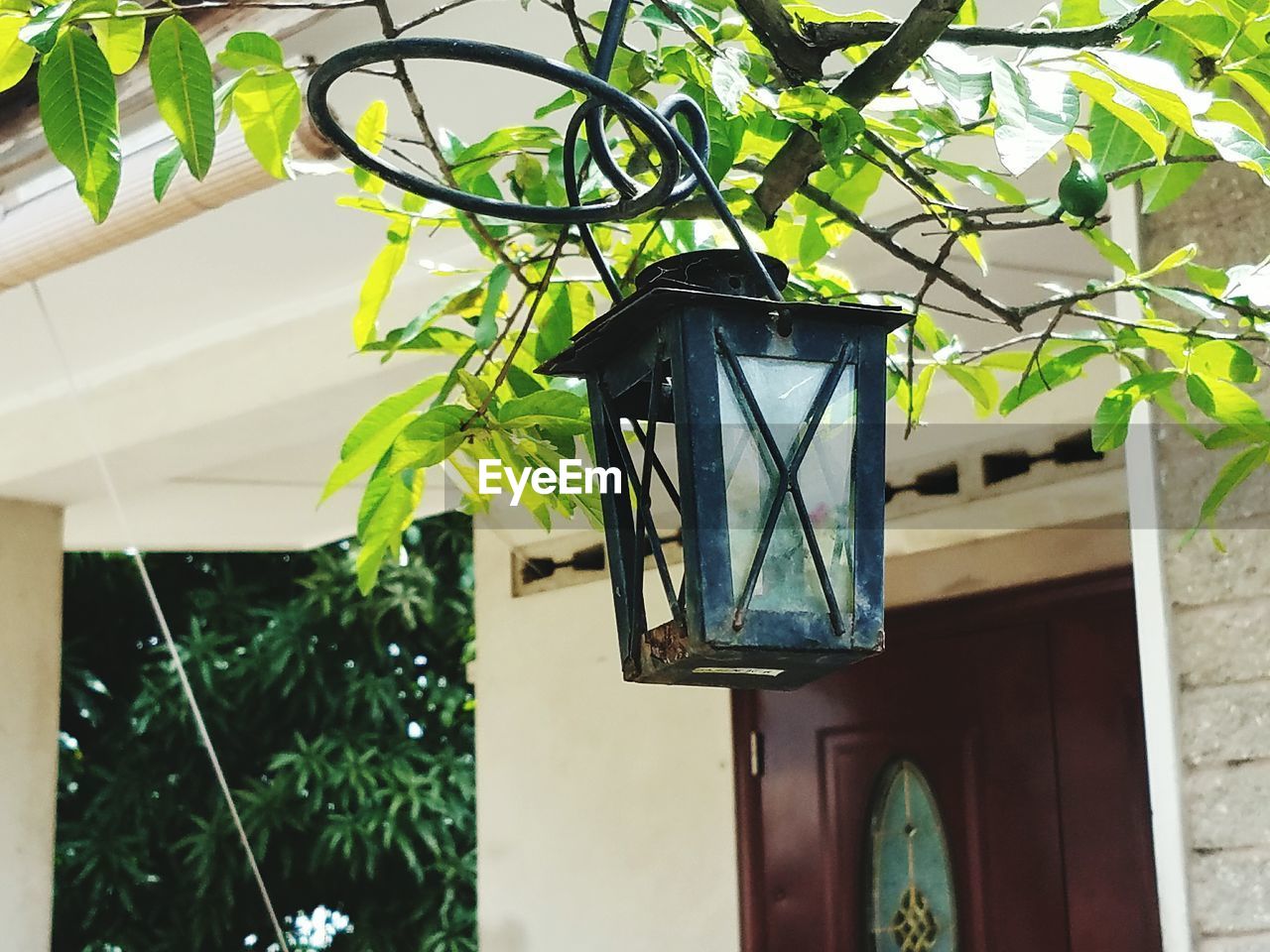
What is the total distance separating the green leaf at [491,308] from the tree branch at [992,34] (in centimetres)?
33

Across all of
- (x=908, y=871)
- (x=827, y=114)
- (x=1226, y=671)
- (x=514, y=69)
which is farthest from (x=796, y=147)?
(x=908, y=871)

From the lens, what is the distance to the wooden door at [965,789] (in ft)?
9.56

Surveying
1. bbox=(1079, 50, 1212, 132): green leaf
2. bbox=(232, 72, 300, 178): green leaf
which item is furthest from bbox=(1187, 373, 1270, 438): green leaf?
bbox=(232, 72, 300, 178): green leaf

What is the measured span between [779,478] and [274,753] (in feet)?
22.1

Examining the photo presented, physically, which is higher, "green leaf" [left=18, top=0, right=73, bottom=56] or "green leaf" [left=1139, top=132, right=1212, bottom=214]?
"green leaf" [left=1139, top=132, right=1212, bottom=214]

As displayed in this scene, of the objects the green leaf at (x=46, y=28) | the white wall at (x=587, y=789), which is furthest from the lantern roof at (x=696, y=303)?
→ the white wall at (x=587, y=789)

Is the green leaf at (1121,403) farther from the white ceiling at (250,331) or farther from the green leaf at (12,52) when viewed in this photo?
the white ceiling at (250,331)

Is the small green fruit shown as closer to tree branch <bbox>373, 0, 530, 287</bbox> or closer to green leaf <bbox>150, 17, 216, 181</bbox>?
tree branch <bbox>373, 0, 530, 287</bbox>

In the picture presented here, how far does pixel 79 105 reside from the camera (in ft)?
2.76

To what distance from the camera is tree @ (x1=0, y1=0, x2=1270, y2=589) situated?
2.78 ft

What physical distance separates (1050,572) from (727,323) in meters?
2.34

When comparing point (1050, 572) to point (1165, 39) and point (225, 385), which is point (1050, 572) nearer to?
point (225, 385)

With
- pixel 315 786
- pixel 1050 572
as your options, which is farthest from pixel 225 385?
pixel 315 786
